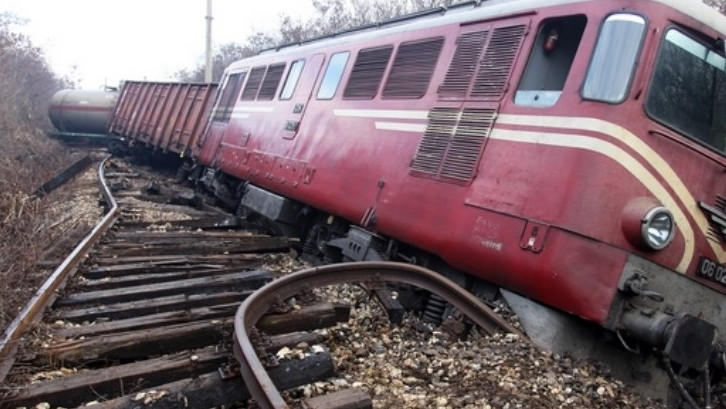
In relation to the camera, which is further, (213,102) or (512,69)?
(213,102)

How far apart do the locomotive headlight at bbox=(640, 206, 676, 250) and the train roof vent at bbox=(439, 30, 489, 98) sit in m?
2.02

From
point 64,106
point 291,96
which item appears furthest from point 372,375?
point 64,106

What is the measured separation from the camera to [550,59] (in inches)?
199

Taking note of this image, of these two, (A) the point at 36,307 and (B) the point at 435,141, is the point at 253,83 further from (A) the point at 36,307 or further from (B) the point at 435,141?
(A) the point at 36,307

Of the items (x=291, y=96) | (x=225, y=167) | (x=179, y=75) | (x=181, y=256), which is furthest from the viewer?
(x=179, y=75)

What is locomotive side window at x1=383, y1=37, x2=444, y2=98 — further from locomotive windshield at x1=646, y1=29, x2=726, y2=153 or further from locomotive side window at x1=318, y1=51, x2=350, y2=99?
locomotive windshield at x1=646, y1=29, x2=726, y2=153

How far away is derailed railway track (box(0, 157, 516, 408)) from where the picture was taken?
3.45 metres

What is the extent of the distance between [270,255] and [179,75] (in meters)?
45.2

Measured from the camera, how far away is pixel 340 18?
30125 mm

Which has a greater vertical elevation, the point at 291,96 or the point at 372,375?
the point at 291,96

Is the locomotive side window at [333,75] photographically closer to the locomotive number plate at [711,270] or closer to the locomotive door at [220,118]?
the locomotive door at [220,118]

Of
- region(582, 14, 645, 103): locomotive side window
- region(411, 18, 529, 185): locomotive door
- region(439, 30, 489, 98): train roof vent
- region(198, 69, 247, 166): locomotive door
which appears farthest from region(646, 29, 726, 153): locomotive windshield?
region(198, 69, 247, 166): locomotive door

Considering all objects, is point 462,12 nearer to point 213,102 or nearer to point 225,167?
point 225,167

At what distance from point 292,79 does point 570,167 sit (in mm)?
5829
